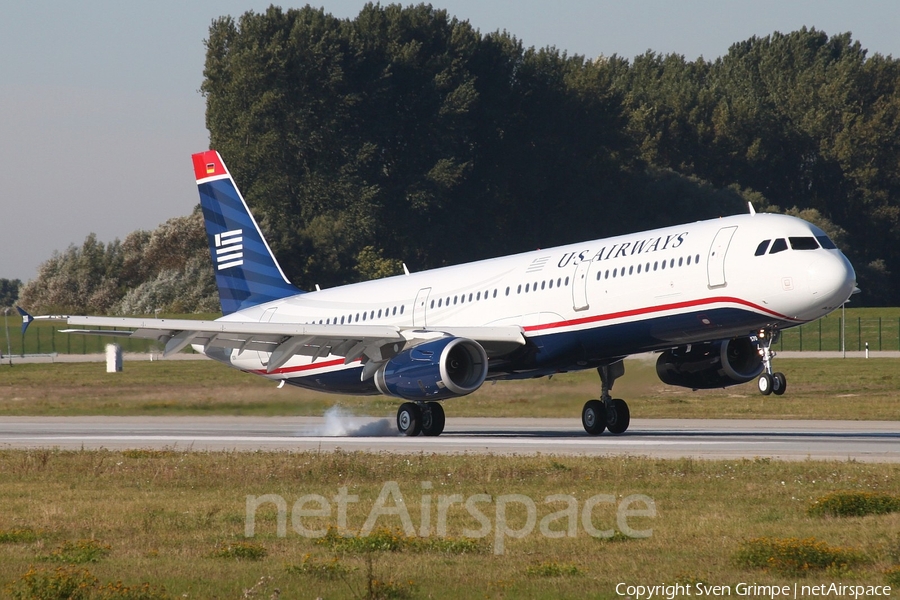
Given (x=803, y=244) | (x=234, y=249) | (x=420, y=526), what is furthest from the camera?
(x=234, y=249)

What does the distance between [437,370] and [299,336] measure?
493cm

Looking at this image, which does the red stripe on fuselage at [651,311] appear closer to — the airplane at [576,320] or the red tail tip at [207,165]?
the airplane at [576,320]

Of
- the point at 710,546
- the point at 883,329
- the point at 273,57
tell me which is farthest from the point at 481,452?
the point at 273,57

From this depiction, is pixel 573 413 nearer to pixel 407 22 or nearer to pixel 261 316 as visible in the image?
pixel 261 316

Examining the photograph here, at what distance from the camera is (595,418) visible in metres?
32.7

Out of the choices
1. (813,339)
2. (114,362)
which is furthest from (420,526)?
(813,339)

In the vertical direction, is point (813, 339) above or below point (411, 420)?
above

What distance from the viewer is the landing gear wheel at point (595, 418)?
32.7 meters

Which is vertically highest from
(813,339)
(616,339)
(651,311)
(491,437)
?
(651,311)

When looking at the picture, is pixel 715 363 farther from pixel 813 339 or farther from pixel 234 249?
pixel 813 339

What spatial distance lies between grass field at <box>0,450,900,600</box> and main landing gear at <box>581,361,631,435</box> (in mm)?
8942

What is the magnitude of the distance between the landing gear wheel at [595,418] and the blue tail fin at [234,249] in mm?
12009

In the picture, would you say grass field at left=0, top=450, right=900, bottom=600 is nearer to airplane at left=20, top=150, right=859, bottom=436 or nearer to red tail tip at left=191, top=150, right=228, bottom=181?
airplane at left=20, top=150, right=859, bottom=436

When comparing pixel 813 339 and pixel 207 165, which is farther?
pixel 813 339
